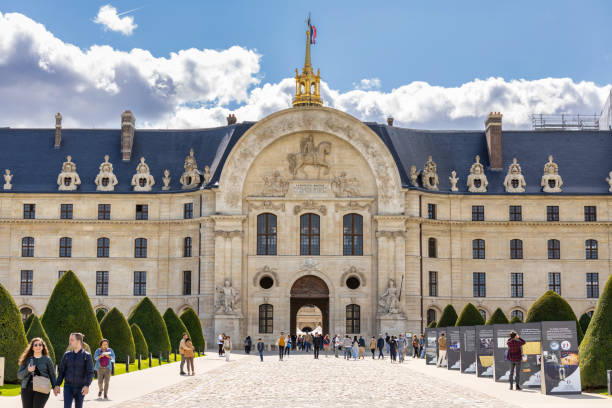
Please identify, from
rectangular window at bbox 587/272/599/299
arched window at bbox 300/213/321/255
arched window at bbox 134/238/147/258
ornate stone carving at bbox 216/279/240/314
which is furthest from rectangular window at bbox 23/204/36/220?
rectangular window at bbox 587/272/599/299

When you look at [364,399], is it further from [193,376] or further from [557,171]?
[557,171]

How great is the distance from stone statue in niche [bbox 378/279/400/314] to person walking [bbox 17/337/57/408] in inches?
1950

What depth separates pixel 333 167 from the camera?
225ft

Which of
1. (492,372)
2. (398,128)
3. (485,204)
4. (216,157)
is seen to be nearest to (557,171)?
(485,204)

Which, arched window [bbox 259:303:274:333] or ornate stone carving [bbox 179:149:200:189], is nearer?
arched window [bbox 259:303:274:333]

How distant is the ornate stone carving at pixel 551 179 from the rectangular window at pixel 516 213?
2.59 metres

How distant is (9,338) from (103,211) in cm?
4241

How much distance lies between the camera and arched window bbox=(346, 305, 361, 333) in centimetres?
6681

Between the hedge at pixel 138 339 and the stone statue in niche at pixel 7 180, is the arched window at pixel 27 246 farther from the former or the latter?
the hedge at pixel 138 339

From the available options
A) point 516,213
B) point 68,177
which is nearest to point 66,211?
point 68,177

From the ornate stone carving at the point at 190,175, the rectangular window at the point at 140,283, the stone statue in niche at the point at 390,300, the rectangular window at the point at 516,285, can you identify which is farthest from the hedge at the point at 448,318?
the rectangular window at the point at 140,283

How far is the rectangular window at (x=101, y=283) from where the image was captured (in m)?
69.8

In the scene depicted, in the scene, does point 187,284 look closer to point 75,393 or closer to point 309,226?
point 309,226

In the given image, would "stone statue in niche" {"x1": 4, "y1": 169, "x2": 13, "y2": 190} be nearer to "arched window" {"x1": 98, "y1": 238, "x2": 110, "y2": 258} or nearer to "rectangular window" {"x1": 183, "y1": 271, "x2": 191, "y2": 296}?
"arched window" {"x1": 98, "y1": 238, "x2": 110, "y2": 258}
